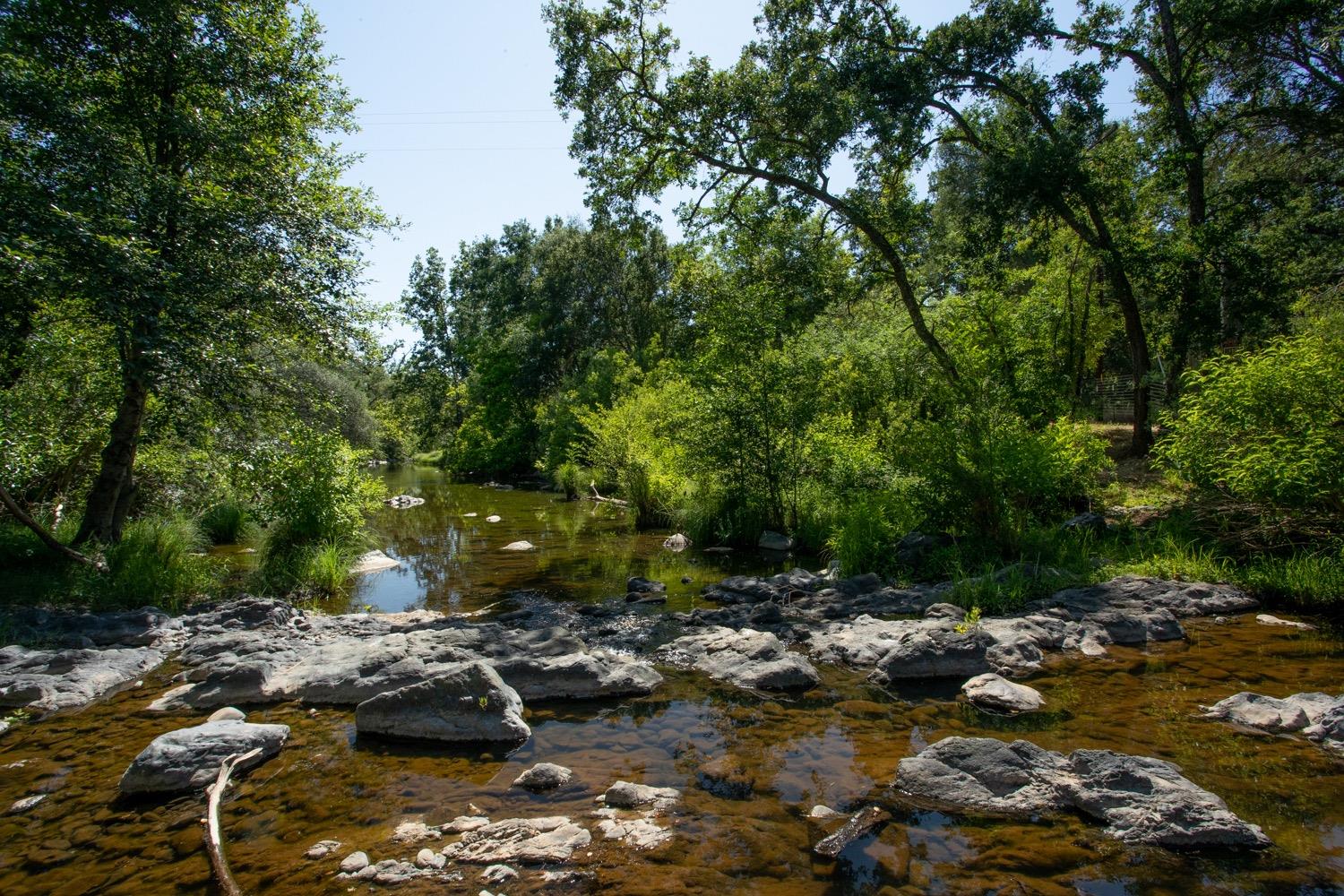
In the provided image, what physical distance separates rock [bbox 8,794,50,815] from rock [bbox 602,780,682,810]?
14.6ft

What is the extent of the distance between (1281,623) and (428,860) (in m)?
11.0

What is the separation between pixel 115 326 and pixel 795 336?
14.4m

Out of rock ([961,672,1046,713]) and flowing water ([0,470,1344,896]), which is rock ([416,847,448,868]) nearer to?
flowing water ([0,470,1344,896])

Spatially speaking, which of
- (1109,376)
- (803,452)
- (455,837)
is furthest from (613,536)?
(1109,376)

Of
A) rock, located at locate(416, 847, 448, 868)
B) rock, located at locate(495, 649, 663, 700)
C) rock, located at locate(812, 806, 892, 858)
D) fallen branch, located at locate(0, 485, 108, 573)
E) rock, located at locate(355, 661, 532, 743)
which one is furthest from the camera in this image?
fallen branch, located at locate(0, 485, 108, 573)

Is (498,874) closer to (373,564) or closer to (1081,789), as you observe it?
(1081,789)

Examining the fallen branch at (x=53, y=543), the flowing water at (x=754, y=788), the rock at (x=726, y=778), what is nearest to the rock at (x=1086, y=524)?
the flowing water at (x=754, y=788)

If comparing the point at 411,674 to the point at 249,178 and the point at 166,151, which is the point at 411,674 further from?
the point at 166,151

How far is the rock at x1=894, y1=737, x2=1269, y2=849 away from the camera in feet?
15.3

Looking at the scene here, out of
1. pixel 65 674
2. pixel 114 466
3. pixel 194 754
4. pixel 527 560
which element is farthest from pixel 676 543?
pixel 194 754

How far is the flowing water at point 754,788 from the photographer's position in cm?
441

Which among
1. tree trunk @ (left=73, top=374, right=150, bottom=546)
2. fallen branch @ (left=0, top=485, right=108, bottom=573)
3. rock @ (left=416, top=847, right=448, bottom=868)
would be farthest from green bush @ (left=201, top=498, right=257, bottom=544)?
rock @ (left=416, top=847, right=448, bottom=868)

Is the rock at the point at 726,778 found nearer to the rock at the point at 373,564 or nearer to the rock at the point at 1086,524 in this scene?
the rock at the point at 1086,524

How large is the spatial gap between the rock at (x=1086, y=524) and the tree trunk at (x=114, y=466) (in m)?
17.0
